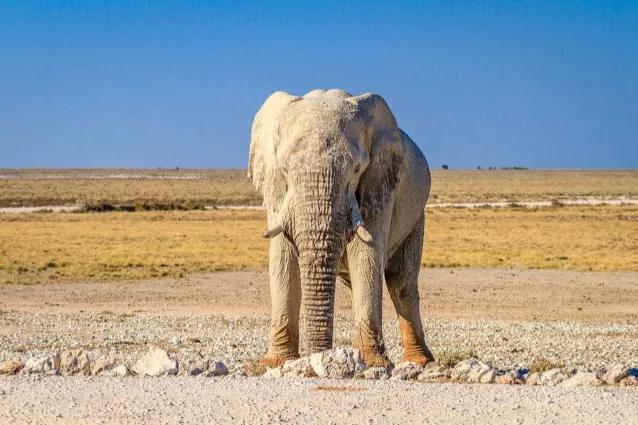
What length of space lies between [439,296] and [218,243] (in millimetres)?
18486

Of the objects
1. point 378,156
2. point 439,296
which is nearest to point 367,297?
point 378,156

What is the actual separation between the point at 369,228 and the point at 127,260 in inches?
958

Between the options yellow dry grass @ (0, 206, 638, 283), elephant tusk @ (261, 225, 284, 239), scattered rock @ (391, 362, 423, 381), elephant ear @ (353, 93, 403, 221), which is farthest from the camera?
yellow dry grass @ (0, 206, 638, 283)

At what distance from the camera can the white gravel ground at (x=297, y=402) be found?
9.26 m

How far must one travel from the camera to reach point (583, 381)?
10.9 meters

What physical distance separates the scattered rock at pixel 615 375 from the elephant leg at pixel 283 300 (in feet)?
10.7

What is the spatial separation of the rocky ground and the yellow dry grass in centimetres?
321

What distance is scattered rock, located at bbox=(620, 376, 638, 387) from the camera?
11.0m

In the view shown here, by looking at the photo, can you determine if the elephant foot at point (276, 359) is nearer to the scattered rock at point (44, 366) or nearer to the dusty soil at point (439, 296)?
the scattered rock at point (44, 366)

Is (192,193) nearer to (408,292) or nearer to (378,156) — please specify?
(408,292)

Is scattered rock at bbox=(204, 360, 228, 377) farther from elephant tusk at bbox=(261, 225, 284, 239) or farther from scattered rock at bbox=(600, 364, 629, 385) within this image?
scattered rock at bbox=(600, 364, 629, 385)

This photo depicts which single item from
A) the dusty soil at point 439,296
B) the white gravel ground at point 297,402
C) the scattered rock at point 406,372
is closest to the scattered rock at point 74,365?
the white gravel ground at point 297,402

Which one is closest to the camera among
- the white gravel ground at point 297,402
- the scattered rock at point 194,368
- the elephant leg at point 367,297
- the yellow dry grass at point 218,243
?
the white gravel ground at point 297,402

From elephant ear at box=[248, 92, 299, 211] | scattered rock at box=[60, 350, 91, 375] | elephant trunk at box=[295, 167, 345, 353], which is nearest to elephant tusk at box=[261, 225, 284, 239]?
elephant trunk at box=[295, 167, 345, 353]
